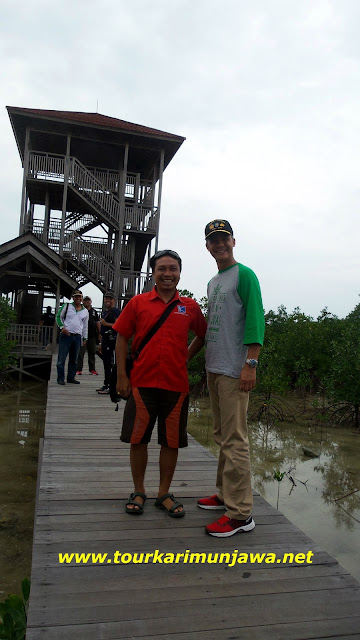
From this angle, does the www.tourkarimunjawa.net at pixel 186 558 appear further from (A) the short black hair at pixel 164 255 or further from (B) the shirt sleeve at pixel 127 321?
(A) the short black hair at pixel 164 255

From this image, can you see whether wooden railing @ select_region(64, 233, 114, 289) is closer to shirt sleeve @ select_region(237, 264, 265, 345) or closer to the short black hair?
the short black hair

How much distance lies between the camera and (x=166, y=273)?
305cm

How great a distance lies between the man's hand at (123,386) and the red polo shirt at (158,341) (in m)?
0.05

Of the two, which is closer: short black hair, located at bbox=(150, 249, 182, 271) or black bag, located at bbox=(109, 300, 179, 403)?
black bag, located at bbox=(109, 300, 179, 403)

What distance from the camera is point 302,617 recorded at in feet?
6.58

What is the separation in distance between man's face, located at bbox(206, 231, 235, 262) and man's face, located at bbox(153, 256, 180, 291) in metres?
0.26

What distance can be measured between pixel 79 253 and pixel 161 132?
588 centimetres

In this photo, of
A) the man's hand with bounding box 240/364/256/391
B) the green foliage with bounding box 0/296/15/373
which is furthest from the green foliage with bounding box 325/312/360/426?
the green foliage with bounding box 0/296/15/373

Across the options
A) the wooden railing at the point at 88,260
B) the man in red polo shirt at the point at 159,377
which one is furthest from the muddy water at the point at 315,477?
the wooden railing at the point at 88,260

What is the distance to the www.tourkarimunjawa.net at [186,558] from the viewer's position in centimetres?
242

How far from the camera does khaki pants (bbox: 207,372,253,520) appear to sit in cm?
276

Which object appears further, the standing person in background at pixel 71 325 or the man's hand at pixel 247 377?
the standing person in background at pixel 71 325

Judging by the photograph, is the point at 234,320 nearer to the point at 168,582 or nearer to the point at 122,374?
the point at 122,374

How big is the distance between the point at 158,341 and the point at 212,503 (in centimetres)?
113
